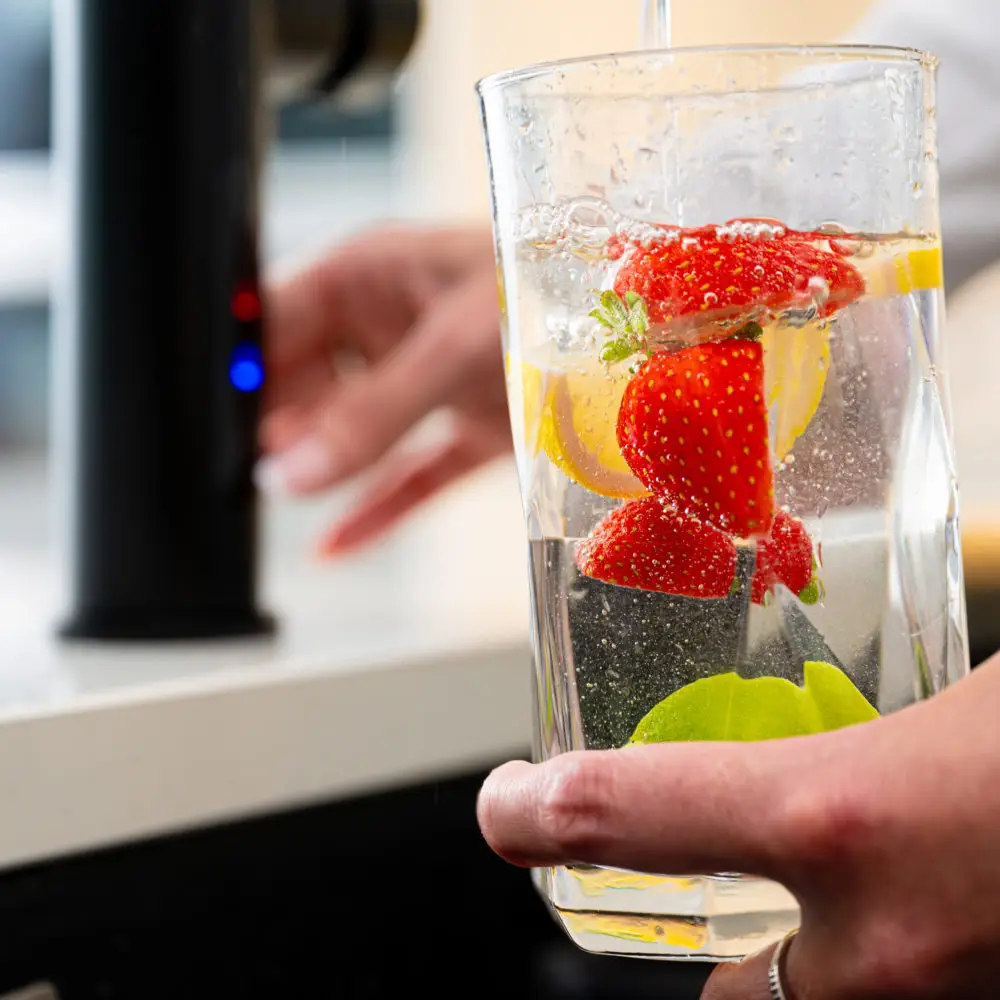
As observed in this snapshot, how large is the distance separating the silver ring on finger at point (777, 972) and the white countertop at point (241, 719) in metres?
0.31

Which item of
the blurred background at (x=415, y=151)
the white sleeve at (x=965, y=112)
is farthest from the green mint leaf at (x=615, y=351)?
the blurred background at (x=415, y=151)

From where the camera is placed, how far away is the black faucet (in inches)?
32.6

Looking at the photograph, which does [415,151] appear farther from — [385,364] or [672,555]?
[672,555]

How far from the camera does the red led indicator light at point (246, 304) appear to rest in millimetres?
856

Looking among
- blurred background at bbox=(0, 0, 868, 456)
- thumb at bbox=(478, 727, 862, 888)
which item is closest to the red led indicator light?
thumb at bbox=(478, 727, 862, 888)

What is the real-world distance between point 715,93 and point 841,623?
0.48ft

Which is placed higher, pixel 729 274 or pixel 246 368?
pixel 246 368

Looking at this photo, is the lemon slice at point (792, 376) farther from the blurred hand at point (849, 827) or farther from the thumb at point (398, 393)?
the thumb at point (398, 393)

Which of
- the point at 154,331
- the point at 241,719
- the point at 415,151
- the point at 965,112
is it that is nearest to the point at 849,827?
the point at 241,719

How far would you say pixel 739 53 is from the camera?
1.22ft

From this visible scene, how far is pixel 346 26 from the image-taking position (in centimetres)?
95

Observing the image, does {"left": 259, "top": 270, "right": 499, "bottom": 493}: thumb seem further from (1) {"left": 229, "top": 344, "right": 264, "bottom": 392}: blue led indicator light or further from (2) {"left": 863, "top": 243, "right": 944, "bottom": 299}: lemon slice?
(2) {"left": 863, "top": 243, "right": 944, "bottom": 299}: lemon slice

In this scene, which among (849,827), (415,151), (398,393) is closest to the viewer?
(849,827)

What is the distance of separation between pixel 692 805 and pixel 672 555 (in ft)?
0.26
